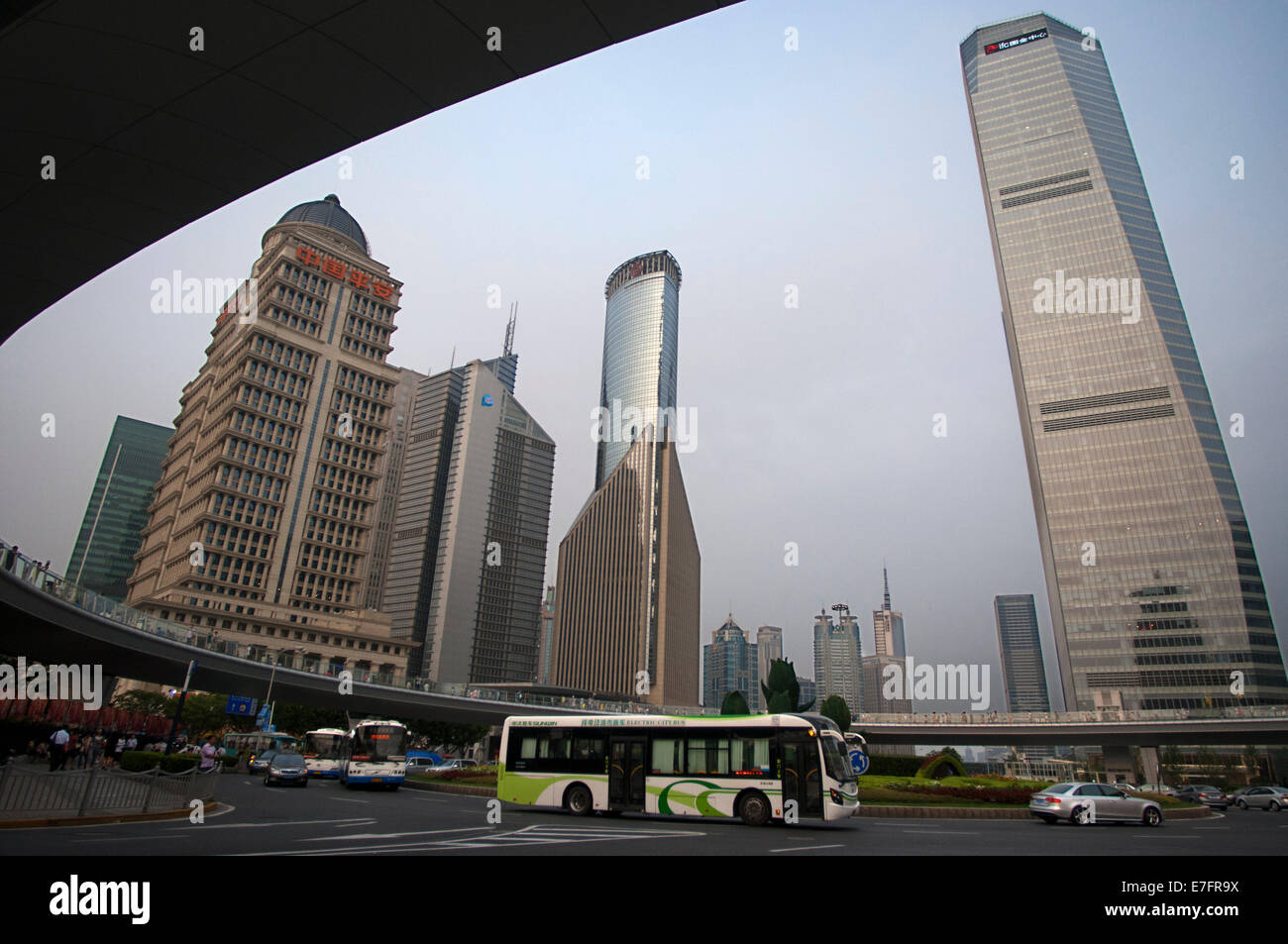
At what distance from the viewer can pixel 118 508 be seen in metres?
165

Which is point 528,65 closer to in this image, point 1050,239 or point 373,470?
point 373,470

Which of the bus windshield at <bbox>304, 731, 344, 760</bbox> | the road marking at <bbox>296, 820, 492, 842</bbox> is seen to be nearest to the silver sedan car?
the road marking at <bbox>296, 820, 492, 842</bbox>

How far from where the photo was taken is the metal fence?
12.4 m

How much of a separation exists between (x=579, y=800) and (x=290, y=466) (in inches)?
3399

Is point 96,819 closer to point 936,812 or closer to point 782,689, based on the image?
point 936,812

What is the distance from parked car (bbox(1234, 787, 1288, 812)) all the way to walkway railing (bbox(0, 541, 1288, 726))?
2491 cm

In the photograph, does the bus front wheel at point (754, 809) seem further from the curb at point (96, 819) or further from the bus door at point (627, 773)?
the curb at point (96, 819)

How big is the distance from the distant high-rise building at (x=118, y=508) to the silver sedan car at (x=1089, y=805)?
574 feet

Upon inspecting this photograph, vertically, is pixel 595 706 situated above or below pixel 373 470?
below

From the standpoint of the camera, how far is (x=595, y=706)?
81.1 metres

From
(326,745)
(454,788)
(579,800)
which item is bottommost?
(454,788)

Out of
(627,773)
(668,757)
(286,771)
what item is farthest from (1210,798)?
(286,771)

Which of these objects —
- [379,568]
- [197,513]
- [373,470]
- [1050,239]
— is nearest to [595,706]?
[373,470]
